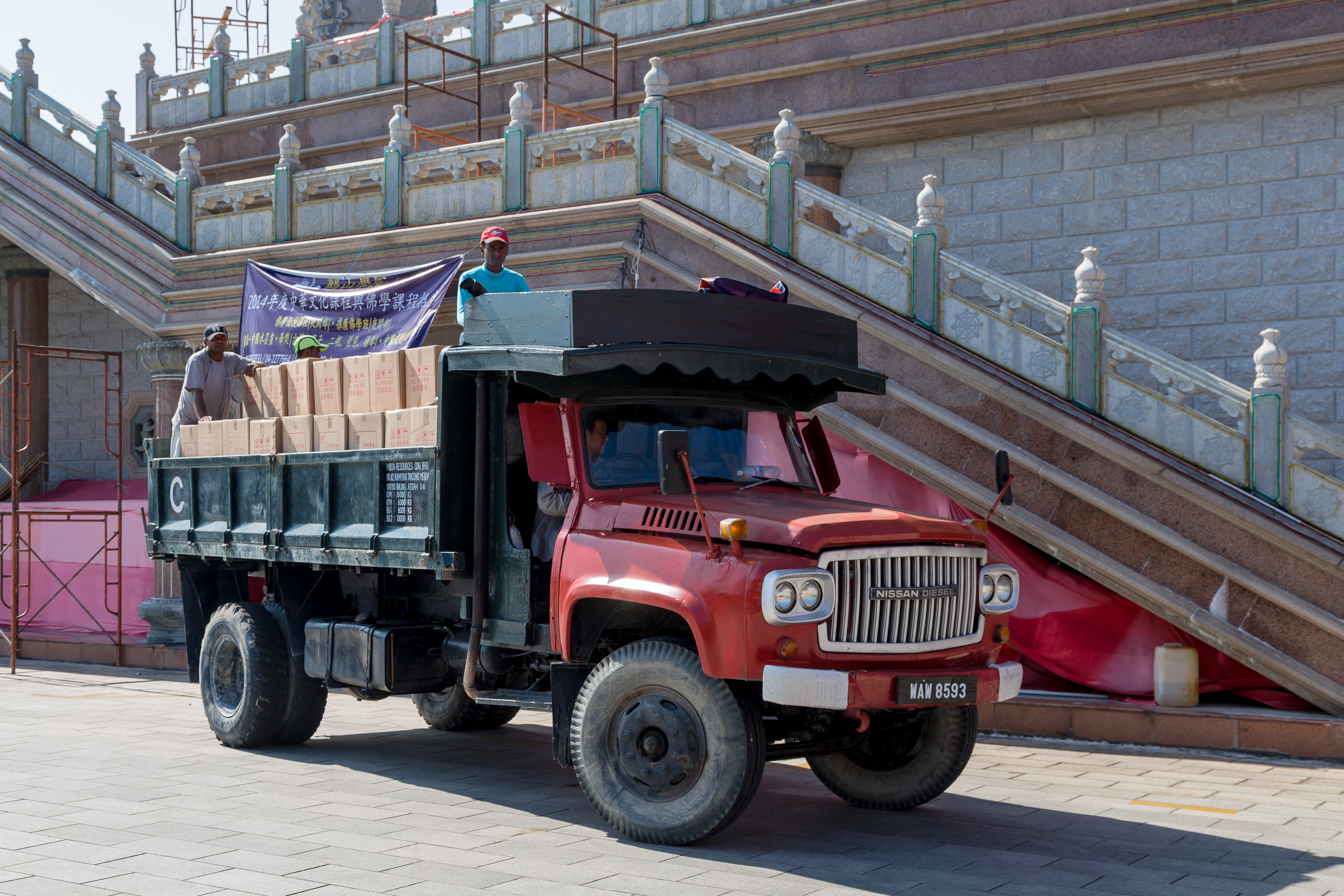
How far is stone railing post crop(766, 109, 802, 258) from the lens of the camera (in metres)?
12.5

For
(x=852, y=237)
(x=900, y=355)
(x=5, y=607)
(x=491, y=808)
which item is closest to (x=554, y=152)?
(x=852, y=237)

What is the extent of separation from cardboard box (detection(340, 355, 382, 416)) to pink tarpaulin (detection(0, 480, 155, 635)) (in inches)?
327

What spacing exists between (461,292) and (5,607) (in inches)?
410

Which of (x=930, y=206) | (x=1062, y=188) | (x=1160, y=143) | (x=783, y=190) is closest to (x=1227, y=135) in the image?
(x=1160, y=143)

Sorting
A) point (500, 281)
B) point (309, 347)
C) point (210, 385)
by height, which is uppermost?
point (500, 281)

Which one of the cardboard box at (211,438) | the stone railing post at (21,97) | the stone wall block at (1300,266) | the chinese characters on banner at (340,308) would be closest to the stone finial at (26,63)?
the stone railing post at (21,97)

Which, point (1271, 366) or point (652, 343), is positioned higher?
point (1271, 366)

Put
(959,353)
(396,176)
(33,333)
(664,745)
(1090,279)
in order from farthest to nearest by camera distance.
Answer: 1. (33,333)
2. (396,176)
3. (959,353)
4. (1090,279)
5. (664,745)

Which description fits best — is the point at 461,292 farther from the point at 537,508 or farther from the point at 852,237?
the point at 852,237

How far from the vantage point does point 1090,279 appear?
11047 millimetres

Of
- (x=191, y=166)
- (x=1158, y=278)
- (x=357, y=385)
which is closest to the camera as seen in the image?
(x=357, y=385)

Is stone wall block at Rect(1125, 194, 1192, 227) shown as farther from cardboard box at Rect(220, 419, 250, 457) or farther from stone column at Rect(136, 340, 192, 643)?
stone column at Rect(136, 340, 192, 643)

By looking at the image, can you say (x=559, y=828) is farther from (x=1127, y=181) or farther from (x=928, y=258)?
(x=1127, y=181)

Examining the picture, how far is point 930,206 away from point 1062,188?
3.53 meters
